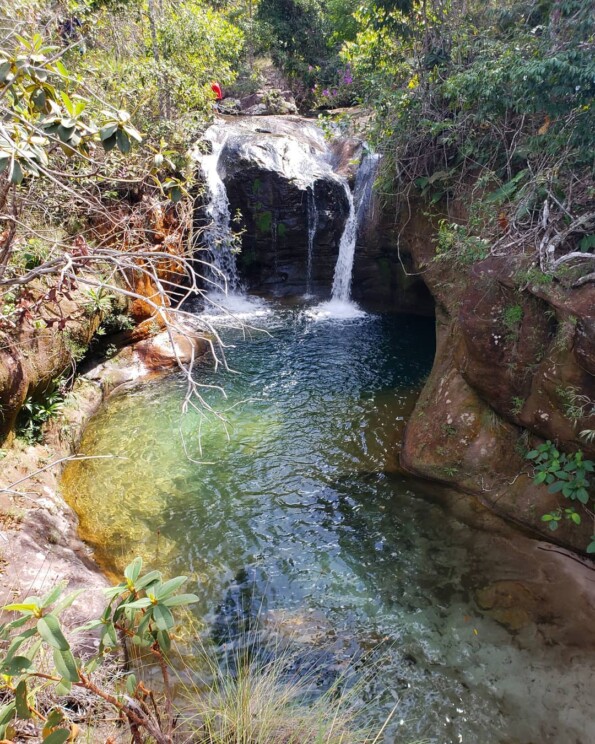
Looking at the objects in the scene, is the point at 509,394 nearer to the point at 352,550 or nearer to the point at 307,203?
the point at 352,550

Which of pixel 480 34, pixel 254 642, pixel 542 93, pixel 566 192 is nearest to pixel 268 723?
pixel 254 642

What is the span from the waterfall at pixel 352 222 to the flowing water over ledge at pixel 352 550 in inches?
190

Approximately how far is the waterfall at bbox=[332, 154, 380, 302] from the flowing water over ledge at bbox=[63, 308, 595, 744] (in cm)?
483

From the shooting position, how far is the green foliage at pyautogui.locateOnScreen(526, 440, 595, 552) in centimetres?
430

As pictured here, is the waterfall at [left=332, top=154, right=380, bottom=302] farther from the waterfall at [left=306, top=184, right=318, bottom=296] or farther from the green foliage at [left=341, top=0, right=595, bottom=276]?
the green foliage at [left=341, top=0, right=595, bottom=276]

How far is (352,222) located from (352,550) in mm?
8836

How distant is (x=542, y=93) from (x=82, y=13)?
8.45 metres

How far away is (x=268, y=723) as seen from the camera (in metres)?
2.55

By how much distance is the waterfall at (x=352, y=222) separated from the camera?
448 inches

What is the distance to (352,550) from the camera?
4773 mm

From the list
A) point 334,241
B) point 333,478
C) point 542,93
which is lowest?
point 333,478

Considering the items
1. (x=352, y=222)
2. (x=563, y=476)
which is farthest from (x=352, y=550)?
(x=352, y=222)

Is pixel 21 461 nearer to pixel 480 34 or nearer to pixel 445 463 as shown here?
pixel 445 463

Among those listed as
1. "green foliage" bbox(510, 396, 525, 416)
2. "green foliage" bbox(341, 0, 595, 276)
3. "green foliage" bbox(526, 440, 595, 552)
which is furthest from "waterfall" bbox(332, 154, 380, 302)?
"green foliage" bbox(526, 440, 595, 552)
